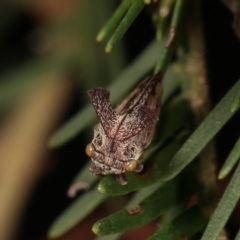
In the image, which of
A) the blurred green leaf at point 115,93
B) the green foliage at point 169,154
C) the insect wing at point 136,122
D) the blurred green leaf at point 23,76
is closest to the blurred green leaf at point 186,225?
the green foliage at point 169,154

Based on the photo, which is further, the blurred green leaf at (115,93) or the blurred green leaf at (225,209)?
the blurred green leaf at (115,93)

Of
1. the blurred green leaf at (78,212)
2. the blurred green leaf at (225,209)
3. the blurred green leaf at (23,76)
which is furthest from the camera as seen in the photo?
the blurred green leaf at (23,76)

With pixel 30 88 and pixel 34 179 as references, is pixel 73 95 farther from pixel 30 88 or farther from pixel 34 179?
pixel 34 179

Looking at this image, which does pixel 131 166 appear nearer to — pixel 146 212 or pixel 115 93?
pixel 146 212

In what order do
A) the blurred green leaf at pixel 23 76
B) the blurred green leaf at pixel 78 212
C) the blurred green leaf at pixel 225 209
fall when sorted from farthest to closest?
1. the blurred green leaf at pixel 23 76
2. the blurred green leaf at pixel 78 212
3. the blurred green leaf at pixel 225 209

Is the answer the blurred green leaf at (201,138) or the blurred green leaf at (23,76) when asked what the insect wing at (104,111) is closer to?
the blurred green leaf at (201,138)

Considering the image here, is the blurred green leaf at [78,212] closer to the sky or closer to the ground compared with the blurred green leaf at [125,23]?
closer to the ground
